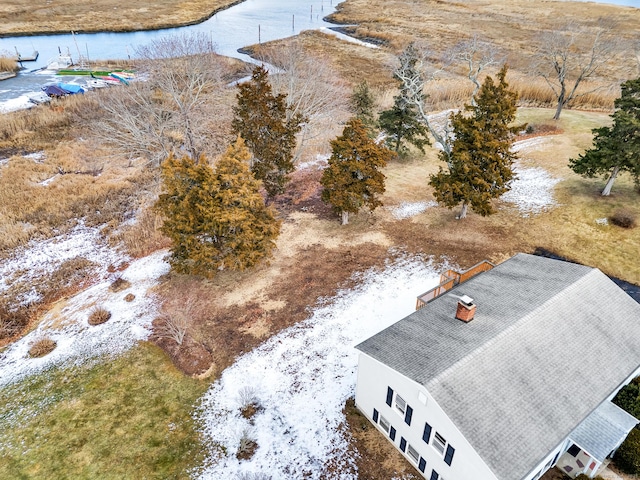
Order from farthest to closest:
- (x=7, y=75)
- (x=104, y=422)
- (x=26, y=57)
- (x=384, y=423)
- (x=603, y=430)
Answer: (x=26, y=57) < (x=7, y=75) < (x=104, y=422) < (x=384, y=423) < (x=603, y=430)

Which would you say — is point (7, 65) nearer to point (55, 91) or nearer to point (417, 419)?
point (55, 91)

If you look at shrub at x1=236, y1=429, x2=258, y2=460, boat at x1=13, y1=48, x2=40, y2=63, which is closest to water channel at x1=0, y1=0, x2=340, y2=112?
boat at x1=13, y1=48, x2=40, y2=63

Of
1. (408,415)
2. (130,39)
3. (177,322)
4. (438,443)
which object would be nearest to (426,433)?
(438,443)

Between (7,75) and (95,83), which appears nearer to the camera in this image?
(95,83)

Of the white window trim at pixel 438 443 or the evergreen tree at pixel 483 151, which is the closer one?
the white window trim at pixel 438 443

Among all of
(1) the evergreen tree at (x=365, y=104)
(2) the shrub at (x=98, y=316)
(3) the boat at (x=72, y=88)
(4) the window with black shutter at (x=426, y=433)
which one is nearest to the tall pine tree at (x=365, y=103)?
(1) the evergreen tree at (x=365, y=104)

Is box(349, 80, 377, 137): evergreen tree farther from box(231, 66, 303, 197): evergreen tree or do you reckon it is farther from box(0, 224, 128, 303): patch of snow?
box(0, 224, 128, 303): patch of snow

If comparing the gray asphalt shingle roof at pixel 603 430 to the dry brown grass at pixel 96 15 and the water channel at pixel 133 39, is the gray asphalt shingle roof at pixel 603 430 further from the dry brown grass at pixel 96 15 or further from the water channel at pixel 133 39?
the dry brown grass at pixel 96 15
